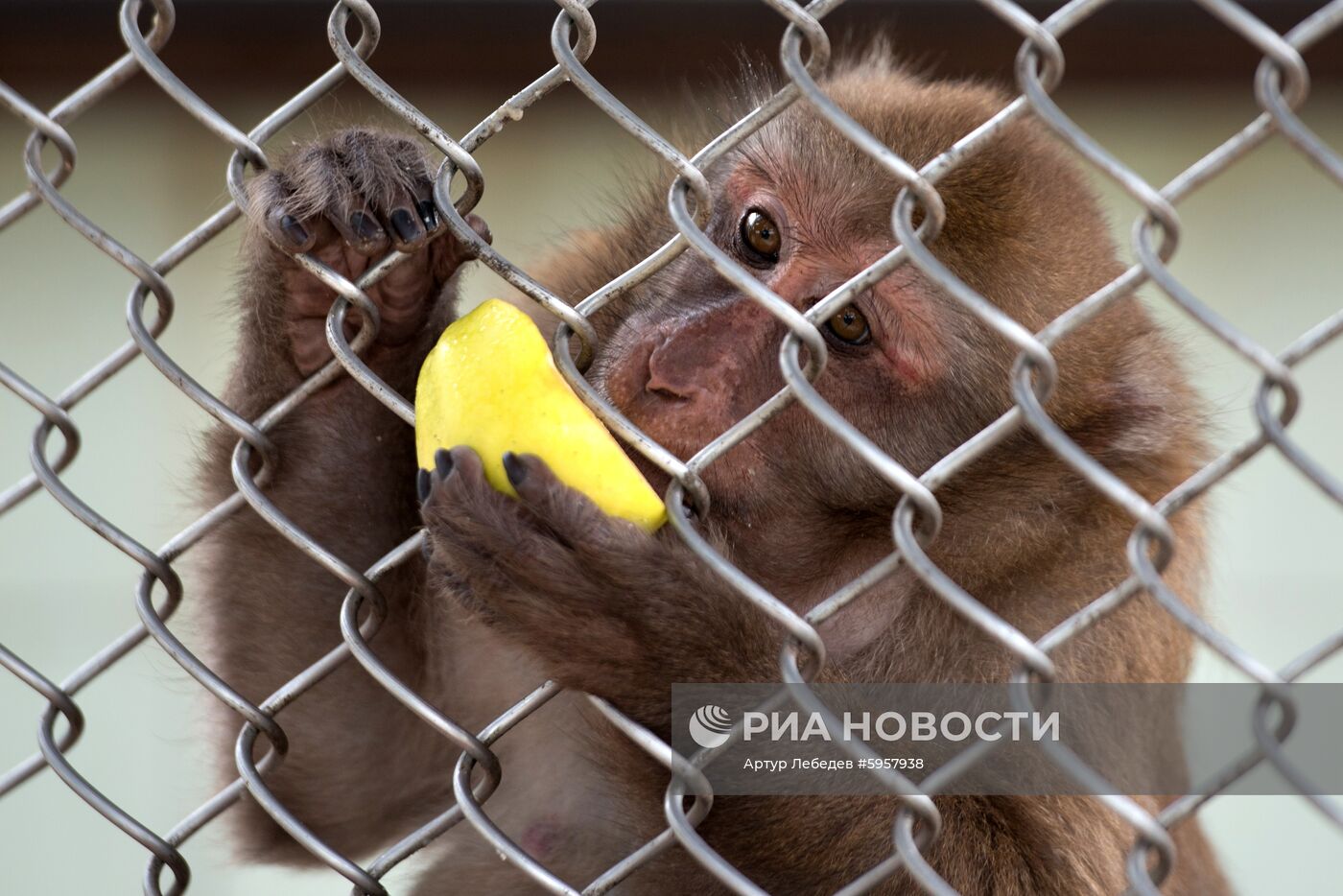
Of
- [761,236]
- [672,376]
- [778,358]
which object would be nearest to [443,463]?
[672,376]

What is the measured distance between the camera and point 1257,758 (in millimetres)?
Answer: 1322

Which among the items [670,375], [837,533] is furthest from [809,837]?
[670,375]

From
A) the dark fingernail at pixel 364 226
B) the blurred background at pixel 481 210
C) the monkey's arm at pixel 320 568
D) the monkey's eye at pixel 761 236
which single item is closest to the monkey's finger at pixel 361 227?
the dark fingernail at pixel 364 226

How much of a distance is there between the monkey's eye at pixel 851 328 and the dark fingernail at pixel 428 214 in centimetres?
88

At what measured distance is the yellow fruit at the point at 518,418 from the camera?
1.97m

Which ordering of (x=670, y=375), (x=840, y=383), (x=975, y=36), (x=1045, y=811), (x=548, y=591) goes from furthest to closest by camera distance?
(x=975, y=36)
(x=840, y=383)
(x=670, y=375)
(x=1045, y=811)
(x=548, y=591)

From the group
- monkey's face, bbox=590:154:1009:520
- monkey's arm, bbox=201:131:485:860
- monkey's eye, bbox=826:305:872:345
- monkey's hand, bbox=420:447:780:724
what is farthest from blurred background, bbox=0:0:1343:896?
monkey's hand, bbox=420:447:780:724

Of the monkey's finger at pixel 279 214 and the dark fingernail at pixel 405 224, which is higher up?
the monkey's finger at pixel 279 214

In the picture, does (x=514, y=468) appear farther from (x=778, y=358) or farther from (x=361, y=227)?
(x=778, y=358)

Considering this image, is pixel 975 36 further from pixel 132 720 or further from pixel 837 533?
pixel 132 720

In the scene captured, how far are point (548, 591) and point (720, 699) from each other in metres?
0.31

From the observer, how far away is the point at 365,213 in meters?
2.22

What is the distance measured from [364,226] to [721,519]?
0.86 meters

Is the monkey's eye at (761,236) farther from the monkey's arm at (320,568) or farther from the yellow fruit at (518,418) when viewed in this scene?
the yellow fruit at (518,418)
